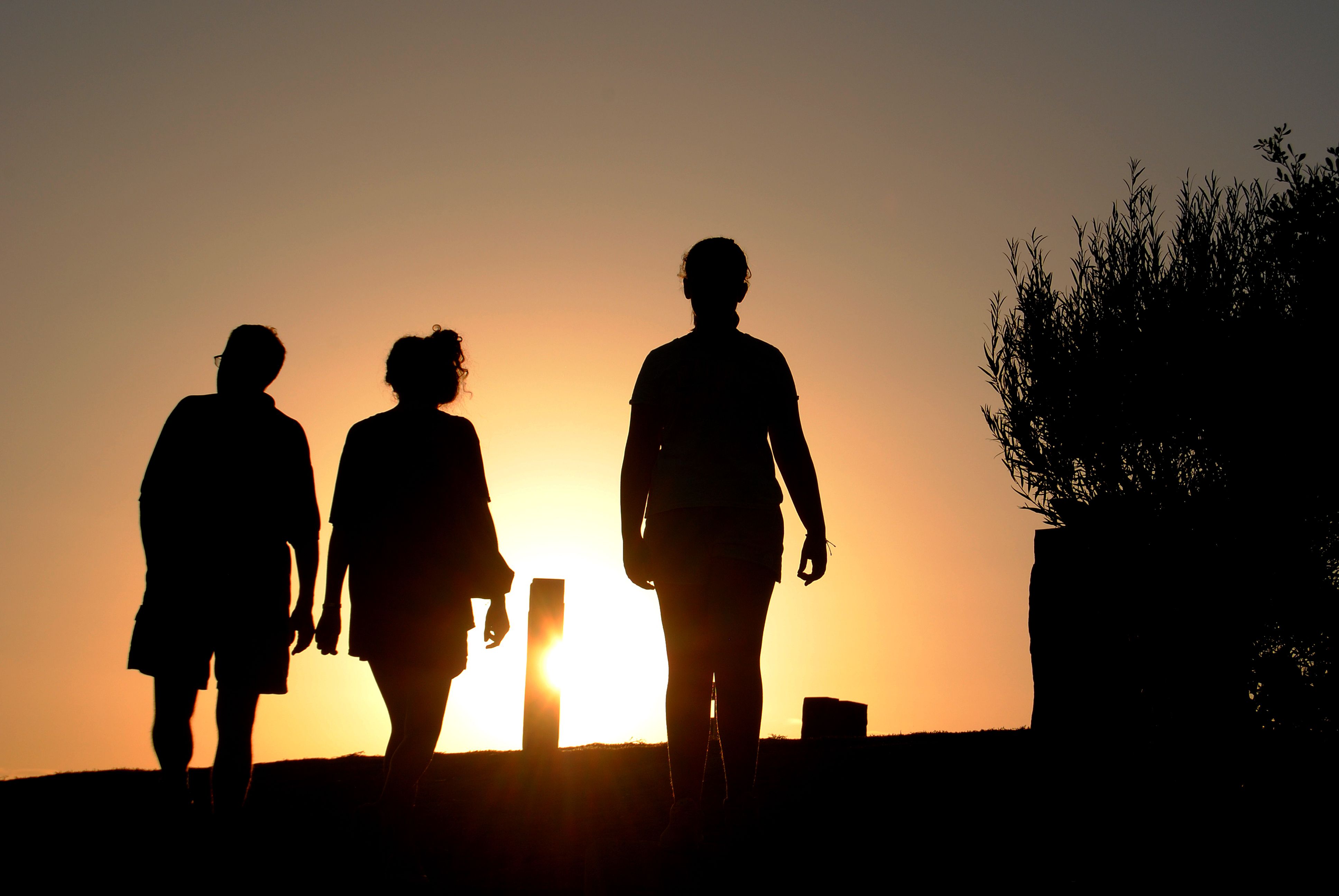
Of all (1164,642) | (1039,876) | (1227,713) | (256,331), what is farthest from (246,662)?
(1164,642)

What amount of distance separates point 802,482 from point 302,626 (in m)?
2.34

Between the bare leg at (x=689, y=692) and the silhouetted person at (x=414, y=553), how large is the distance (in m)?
1.08

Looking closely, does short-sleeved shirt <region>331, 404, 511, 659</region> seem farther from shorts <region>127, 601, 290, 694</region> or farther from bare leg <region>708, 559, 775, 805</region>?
bare leg <region>708, 559, 775, 805</region>

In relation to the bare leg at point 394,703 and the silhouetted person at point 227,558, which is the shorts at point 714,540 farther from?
the silhouetted person at point 227,558

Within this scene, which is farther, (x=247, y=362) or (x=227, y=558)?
A: (x=247, y=362)

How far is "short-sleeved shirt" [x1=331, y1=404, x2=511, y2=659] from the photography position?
4.85m

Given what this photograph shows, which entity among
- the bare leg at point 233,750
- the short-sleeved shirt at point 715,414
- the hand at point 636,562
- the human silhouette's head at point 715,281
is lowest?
the bare leg at point 233,750

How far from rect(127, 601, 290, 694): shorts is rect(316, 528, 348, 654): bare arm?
167 mm

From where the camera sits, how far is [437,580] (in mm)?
4949

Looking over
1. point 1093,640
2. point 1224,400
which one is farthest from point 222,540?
point 1224,400

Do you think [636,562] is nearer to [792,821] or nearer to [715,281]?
[715,281]

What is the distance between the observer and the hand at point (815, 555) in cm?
471

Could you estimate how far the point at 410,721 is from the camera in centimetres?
477

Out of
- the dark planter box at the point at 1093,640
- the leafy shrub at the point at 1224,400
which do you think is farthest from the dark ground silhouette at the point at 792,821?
the leafy shrub at the point at 1224,400
